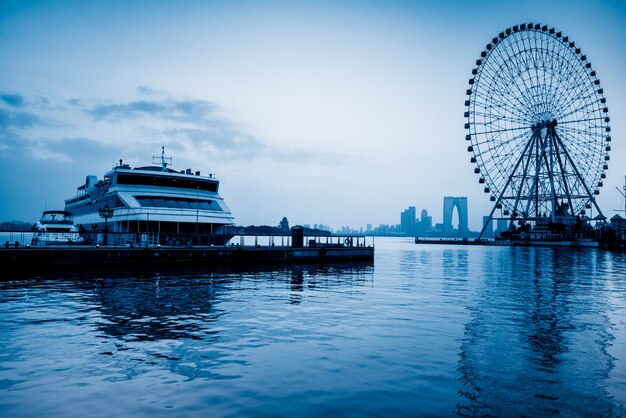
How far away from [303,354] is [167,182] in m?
43.0

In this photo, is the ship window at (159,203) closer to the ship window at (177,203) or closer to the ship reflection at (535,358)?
the ship window at (177,203)

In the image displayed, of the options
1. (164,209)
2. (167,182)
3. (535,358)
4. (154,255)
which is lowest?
(535,358)

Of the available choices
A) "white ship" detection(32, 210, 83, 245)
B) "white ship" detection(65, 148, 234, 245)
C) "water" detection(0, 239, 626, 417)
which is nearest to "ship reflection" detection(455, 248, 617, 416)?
"water" detection(0, 239, 626, 417)

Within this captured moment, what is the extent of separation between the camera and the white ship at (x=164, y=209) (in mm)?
47688

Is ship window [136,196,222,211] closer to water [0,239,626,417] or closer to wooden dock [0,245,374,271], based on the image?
wooden dock [0,245,374,271]

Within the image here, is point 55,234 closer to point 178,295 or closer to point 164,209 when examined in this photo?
point 164,209

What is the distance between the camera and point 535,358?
13219mm

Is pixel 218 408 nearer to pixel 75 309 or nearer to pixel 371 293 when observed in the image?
pixel 75 309

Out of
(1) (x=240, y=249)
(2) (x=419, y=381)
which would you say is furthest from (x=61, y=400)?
(1) (x=240, y=249)

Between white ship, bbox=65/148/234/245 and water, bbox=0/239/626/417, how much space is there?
70.9ft

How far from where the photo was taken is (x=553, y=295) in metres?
27.7

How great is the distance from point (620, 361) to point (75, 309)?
20.0 meters

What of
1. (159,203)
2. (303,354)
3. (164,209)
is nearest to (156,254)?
(164,209)

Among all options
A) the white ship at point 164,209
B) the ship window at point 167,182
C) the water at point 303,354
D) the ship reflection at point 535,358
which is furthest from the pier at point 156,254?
the ship reflection at point 535,358
